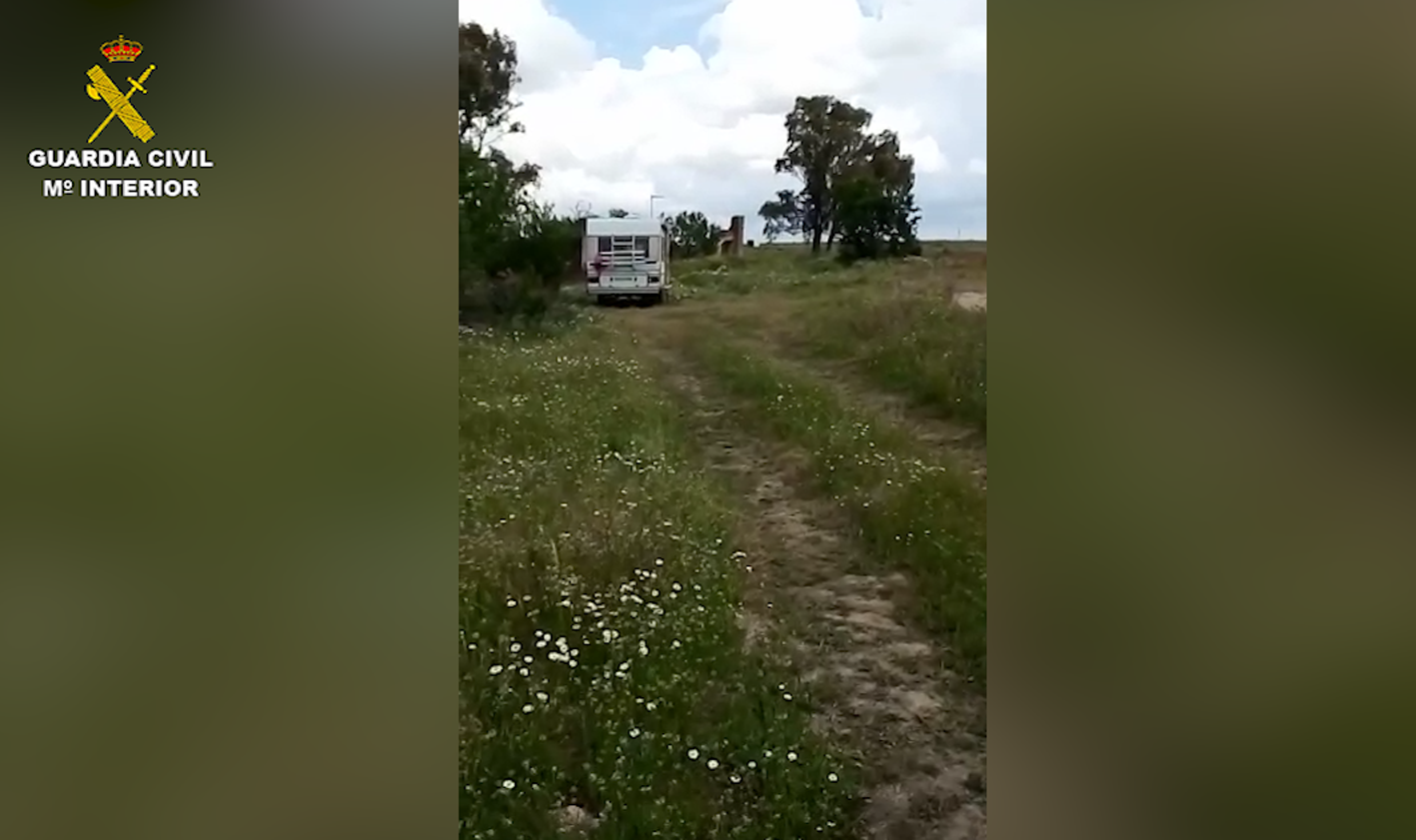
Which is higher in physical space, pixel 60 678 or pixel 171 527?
pixel 171 527

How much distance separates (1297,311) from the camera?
90.2 inches

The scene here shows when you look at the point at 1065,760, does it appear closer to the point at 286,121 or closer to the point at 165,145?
the point at 286,121

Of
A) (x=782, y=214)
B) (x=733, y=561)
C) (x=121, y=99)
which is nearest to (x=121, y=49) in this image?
(x=121, y=99)

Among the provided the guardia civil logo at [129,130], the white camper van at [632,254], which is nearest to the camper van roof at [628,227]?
the white camper van at [632,254]

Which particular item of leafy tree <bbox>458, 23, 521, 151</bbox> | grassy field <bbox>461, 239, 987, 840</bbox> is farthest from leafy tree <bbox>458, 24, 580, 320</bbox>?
grassy field <bbox>461, 239, 987, 840</bbox>

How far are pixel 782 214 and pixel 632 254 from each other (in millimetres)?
406

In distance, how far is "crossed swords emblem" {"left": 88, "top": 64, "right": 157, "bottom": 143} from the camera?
2.52 metres

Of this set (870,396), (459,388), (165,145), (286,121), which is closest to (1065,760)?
(870,396)

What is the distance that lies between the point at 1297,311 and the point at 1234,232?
234mm

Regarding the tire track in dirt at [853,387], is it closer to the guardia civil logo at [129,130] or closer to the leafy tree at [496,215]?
the leafy tree at [496,215]

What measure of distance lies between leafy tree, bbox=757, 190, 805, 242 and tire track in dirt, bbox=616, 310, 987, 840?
1.06ft

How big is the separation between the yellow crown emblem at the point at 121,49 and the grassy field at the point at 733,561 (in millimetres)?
1172

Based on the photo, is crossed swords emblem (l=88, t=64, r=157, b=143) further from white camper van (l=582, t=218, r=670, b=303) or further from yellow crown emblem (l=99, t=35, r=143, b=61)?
white camper van (l=582, t=218, r=670, b=303)

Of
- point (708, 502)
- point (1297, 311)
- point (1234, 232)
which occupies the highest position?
point (1234, 232)
